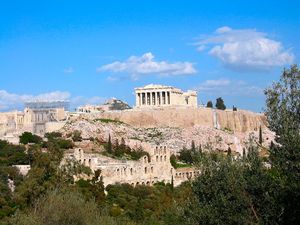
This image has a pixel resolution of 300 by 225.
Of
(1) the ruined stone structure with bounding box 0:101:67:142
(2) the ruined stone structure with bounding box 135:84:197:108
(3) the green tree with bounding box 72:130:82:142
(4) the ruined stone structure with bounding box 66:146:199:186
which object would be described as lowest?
(4) the ruined stone structure with bounding box 66:146:199:186

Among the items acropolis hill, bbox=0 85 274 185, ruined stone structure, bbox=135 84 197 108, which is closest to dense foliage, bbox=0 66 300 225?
acropolis hill, bbox=0 85 274 185

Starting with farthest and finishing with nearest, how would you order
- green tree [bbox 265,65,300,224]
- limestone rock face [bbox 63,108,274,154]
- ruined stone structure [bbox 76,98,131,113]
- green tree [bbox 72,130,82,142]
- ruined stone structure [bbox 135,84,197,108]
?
ruined stone structure [bbox 76,98,131,113], ruined stone structure [bbox 135,84,197,108], limestone rock face [bbox 63,108,274,154], green tree [bbox 72,130,82,142], green tree [bbox 265,65,300,224]

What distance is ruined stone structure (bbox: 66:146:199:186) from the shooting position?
45125mm

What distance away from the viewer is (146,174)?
50688 millimetres

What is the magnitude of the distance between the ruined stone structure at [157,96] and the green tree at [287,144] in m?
70.1

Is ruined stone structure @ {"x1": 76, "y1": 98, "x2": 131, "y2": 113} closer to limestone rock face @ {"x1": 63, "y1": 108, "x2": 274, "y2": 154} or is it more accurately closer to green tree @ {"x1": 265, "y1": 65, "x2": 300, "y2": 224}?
limestone rock face @ {"x1": 63, "y1": 108, "x2": 274, "y2": 154}

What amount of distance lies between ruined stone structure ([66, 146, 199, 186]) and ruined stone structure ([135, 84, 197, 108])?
107 feet

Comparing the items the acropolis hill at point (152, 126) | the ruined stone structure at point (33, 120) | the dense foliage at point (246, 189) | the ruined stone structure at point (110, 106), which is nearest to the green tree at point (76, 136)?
the acropolis hill at point (152, 126)

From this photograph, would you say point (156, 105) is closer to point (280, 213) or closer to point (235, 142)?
point (235, 142)

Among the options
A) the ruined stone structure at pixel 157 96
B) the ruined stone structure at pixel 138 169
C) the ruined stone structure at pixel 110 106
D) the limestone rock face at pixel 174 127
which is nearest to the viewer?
the ruined stone structure at pixel 138 169

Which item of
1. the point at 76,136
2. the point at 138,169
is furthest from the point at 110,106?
the point at 138,169

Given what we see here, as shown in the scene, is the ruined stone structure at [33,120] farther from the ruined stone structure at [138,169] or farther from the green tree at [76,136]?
the ruined stone structure at [138,169]

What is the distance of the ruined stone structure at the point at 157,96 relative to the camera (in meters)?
87.4

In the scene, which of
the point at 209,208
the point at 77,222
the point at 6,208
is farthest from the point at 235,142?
the point at 209,208
